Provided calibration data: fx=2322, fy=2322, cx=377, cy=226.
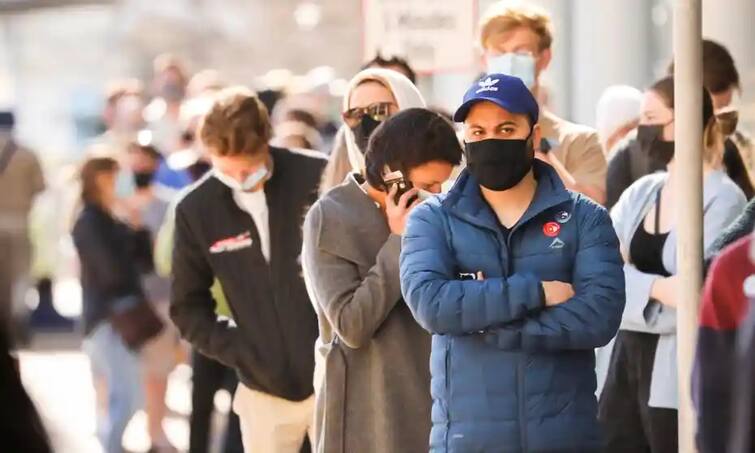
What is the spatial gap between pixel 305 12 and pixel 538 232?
1833 inches

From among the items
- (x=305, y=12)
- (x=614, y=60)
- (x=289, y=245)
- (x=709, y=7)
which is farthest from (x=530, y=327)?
(x=305, y=12)

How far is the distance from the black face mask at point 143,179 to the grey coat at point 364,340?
22.7 ft

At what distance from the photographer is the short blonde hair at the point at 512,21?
8805mm

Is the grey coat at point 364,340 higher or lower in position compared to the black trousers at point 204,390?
higher

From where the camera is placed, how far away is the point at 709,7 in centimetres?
1235

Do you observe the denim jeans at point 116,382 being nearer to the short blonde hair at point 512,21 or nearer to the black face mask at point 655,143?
the short blonde hair at point 512,21

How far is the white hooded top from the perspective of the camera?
8102 mm

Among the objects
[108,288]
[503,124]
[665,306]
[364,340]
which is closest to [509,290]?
[503,124]

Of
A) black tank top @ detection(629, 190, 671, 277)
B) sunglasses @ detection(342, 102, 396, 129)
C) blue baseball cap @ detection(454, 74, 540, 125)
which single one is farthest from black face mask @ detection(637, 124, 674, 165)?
blue baseball cap @ detection(454, 74, 540, 125)

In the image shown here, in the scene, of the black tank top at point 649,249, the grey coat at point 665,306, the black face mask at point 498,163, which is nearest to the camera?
the black face mask at point 498,163

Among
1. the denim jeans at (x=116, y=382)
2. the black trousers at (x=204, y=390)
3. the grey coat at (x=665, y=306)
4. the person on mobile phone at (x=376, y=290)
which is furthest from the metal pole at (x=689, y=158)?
the denim jeans at (x=116, y=382)

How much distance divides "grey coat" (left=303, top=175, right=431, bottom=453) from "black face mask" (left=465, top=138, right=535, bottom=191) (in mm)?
844

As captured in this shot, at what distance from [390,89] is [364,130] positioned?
183 mm

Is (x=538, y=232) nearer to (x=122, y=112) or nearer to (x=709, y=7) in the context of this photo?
(x=709, y=7)
